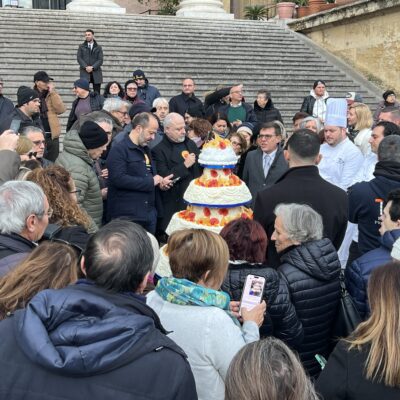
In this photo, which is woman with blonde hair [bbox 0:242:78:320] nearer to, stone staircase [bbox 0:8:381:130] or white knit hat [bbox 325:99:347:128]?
white knit hat [bbox 325:99:347:128]

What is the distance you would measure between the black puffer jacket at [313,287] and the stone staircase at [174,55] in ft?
36.3

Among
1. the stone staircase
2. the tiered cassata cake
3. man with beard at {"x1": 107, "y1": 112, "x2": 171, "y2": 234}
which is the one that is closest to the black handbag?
the tiered cassata cake

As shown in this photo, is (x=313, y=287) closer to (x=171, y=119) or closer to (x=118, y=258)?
(x=118, y=258)

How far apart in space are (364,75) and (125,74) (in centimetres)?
732

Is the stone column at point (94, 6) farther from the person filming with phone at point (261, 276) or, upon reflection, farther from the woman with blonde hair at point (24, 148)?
the person filming with phone at point (261, 276)

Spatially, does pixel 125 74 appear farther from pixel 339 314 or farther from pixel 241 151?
pixel 339 314

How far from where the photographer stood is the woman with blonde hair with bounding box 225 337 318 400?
5.54ft

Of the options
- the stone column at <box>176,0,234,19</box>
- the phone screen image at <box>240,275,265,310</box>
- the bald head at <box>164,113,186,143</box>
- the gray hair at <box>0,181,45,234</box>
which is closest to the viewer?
the phone screen image at <box>240,275,265,310</box>

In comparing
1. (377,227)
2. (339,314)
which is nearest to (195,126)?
(377,227)

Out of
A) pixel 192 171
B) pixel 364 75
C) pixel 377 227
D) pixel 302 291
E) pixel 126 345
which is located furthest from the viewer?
pixel 364 75

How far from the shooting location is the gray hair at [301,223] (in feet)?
10.9

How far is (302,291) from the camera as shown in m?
3.21

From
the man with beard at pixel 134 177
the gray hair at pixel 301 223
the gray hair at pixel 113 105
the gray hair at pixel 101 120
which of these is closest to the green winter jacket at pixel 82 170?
the man with beard at pixel 134 177

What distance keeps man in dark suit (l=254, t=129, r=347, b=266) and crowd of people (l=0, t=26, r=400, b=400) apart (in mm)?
10
